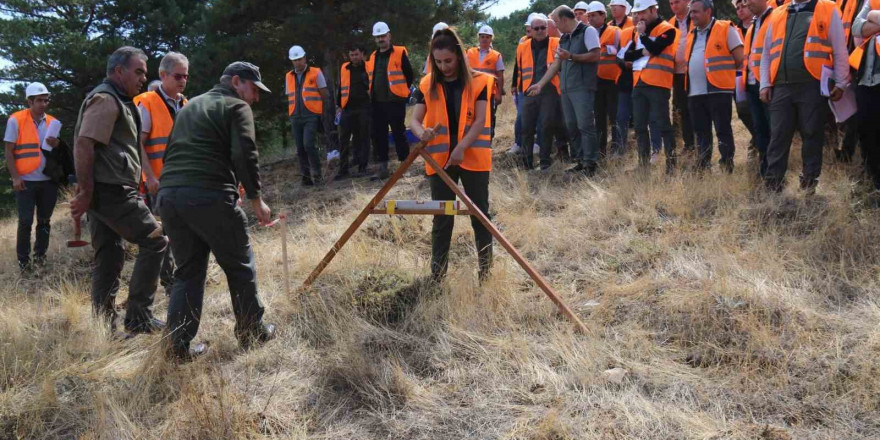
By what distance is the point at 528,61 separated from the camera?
26.7 feet

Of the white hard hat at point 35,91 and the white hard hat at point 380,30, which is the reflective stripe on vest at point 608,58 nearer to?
the white hard hat at point 380,30

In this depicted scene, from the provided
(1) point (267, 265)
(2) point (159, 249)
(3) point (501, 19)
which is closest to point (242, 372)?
(2) point (159, 249)

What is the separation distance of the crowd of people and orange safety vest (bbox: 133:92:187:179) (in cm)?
1

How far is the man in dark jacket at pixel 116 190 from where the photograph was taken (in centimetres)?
427

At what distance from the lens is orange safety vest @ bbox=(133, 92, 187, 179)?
17.0 ft

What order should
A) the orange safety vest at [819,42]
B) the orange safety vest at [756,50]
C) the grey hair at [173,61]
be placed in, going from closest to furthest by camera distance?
1. the grey hair at [173,61]
2. the orange safety vest at [819,42]
3. the orange safety vest at [756,50]


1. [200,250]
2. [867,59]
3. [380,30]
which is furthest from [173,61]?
[867,59]

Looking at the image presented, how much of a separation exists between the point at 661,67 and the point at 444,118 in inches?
133

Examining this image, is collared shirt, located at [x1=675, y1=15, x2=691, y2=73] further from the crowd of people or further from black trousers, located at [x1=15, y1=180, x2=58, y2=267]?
black trousers, located at [x1=15, y1=180, x2=58, y2=267]

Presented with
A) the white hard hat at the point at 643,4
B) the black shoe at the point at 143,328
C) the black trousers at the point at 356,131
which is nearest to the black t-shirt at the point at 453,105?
the black shoe at the point at 143,328

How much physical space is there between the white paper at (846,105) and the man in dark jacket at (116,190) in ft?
18.1

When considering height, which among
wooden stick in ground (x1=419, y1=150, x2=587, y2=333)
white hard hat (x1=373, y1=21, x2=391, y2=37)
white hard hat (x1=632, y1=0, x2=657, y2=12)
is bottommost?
wooden stick in ground (x1=419, y1=150, x2=587, y2=333)

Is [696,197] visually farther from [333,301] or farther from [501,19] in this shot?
[501,19]

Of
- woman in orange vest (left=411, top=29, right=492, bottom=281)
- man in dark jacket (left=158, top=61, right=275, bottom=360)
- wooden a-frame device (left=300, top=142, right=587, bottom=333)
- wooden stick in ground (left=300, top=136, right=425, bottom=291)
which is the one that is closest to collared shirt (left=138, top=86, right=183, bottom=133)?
man in dark jacket (left=158, top=61, right=275, bottom=360)
